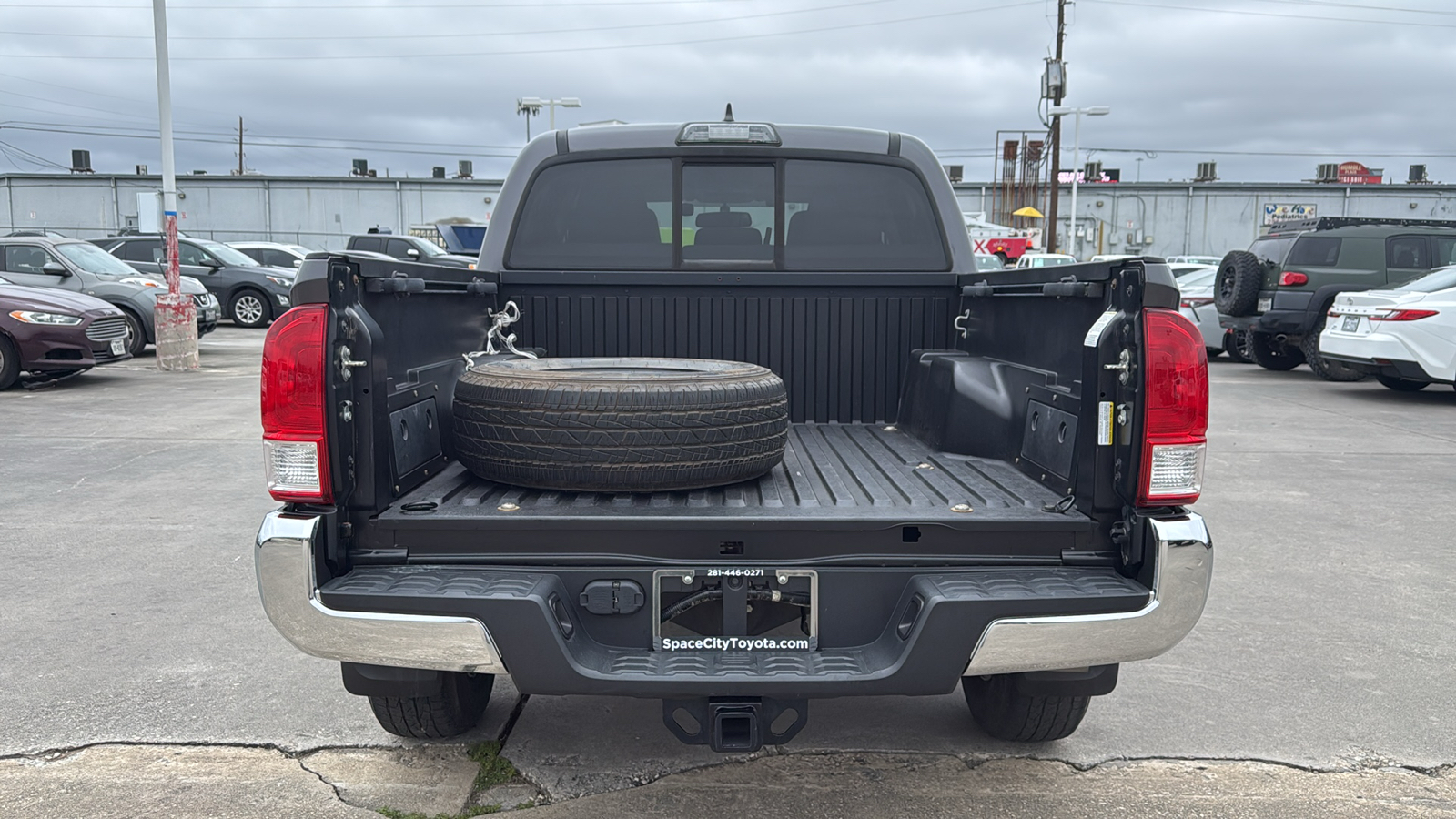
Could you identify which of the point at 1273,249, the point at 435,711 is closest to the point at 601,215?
the point at 435,711

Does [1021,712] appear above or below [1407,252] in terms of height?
below

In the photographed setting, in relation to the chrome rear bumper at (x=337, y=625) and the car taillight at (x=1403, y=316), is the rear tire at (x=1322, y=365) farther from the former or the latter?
the chrome rear bumper at (x=337, y=625)

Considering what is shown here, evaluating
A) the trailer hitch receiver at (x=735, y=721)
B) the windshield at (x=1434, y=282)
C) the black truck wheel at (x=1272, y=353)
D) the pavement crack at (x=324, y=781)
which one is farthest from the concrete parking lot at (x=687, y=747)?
the black truck wheel at (x=1272, y=353)

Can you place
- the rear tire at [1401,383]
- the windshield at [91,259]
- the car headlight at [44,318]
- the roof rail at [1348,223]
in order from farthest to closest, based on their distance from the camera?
the roof rail at [1348,223] < the windshield at [91,259] < the rear tire at [1401,383] < the car headlight at [44,318]

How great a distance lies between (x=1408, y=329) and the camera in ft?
38.4

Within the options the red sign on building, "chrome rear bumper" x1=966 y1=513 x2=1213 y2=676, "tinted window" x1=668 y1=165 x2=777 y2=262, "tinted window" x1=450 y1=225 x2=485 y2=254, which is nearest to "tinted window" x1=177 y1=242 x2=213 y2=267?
"tinted window" x1=450 y1=225 x2=485 y2=254

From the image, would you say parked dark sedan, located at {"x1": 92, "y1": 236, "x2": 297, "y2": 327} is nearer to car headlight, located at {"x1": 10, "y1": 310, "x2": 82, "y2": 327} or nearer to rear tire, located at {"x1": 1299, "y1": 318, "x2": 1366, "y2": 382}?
car headlight, located at {"x1": 10, "y1": 310, "x2": 82, "y2": 327}

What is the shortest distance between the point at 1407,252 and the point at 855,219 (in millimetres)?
13229

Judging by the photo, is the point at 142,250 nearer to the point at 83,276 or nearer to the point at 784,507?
the point at 83,276

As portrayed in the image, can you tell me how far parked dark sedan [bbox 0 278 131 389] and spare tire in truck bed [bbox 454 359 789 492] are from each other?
10597 millimetres

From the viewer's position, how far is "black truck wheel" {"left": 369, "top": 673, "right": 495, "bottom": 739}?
10.8 ft

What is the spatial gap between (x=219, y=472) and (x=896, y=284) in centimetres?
571

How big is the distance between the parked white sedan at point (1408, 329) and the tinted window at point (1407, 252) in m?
2.42

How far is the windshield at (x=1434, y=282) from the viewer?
38.4 ft
